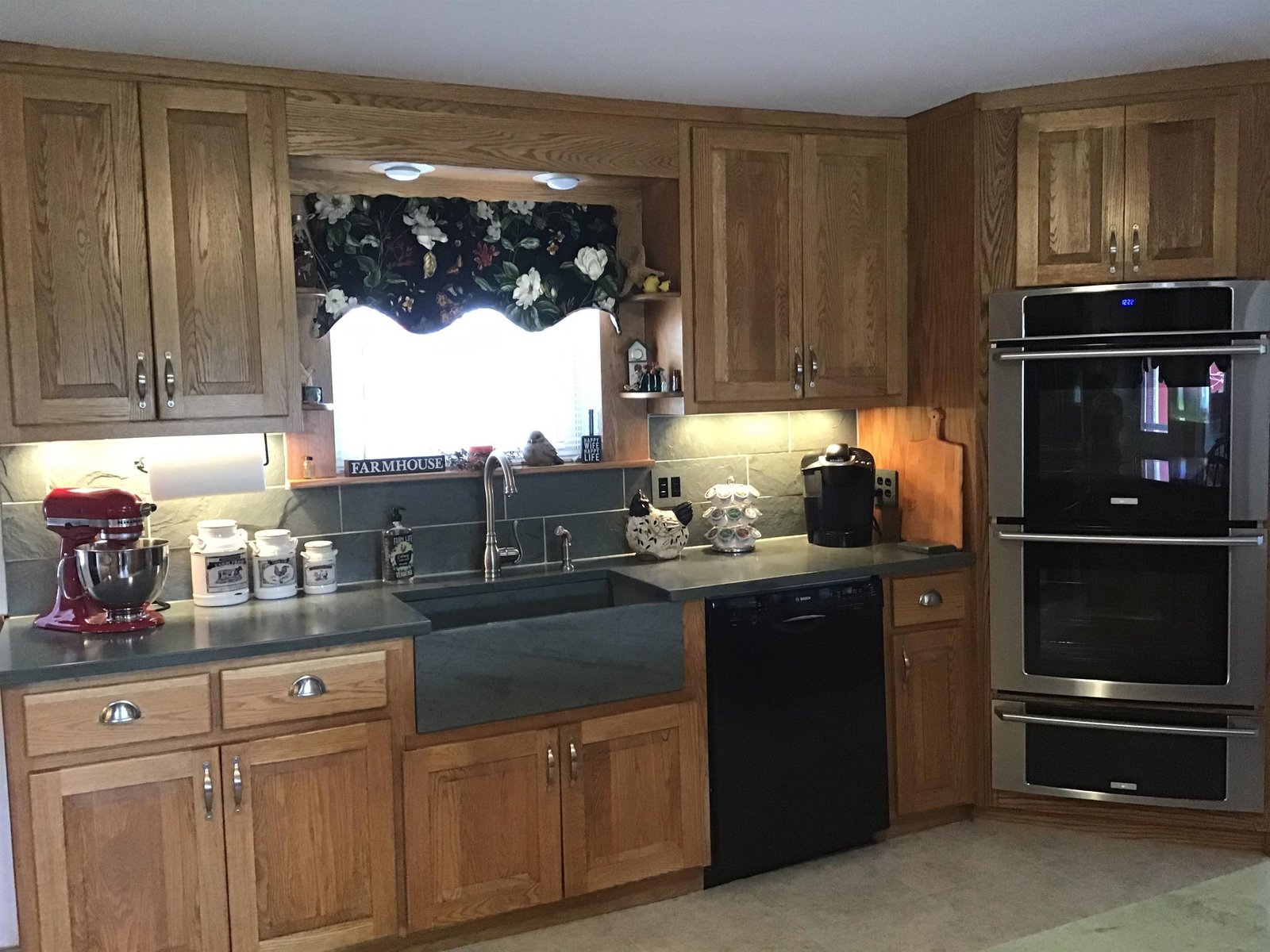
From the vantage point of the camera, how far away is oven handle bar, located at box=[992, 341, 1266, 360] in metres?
3.13

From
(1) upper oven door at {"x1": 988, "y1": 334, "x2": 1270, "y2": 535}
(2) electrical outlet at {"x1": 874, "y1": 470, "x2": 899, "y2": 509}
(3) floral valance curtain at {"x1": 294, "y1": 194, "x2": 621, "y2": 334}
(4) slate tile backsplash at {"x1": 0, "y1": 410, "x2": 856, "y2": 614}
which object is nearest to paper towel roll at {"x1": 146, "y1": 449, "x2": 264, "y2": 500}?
(4) slate tile backsplash at {"x1": 0, "y1": 410, "x2": 856, "y2": 614}

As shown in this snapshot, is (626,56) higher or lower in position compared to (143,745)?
higher

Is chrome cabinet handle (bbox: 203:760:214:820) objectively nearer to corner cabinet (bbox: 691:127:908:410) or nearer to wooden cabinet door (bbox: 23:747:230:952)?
wooden cabinet door (bbox: 23:747:230:952)

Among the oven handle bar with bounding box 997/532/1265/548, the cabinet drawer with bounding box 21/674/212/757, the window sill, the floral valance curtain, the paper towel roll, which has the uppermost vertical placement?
the floral valance curtain

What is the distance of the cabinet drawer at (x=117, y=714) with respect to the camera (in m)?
2.39

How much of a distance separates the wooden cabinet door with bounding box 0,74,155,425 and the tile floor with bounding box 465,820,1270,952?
1.74m

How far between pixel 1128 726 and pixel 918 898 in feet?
2.83

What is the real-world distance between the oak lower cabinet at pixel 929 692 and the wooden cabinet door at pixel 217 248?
1.97 metres

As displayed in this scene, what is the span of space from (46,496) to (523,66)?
5.40 feet

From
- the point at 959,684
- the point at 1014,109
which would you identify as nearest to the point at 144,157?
the point at 1014,109

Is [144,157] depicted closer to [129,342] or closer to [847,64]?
[129,342]

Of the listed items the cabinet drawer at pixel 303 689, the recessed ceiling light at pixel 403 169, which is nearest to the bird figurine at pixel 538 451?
the recessed ceiling light at pixel 403 169

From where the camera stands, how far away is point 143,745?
2484 millimetres

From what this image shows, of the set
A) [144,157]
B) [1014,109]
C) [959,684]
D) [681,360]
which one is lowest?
[959,684]
